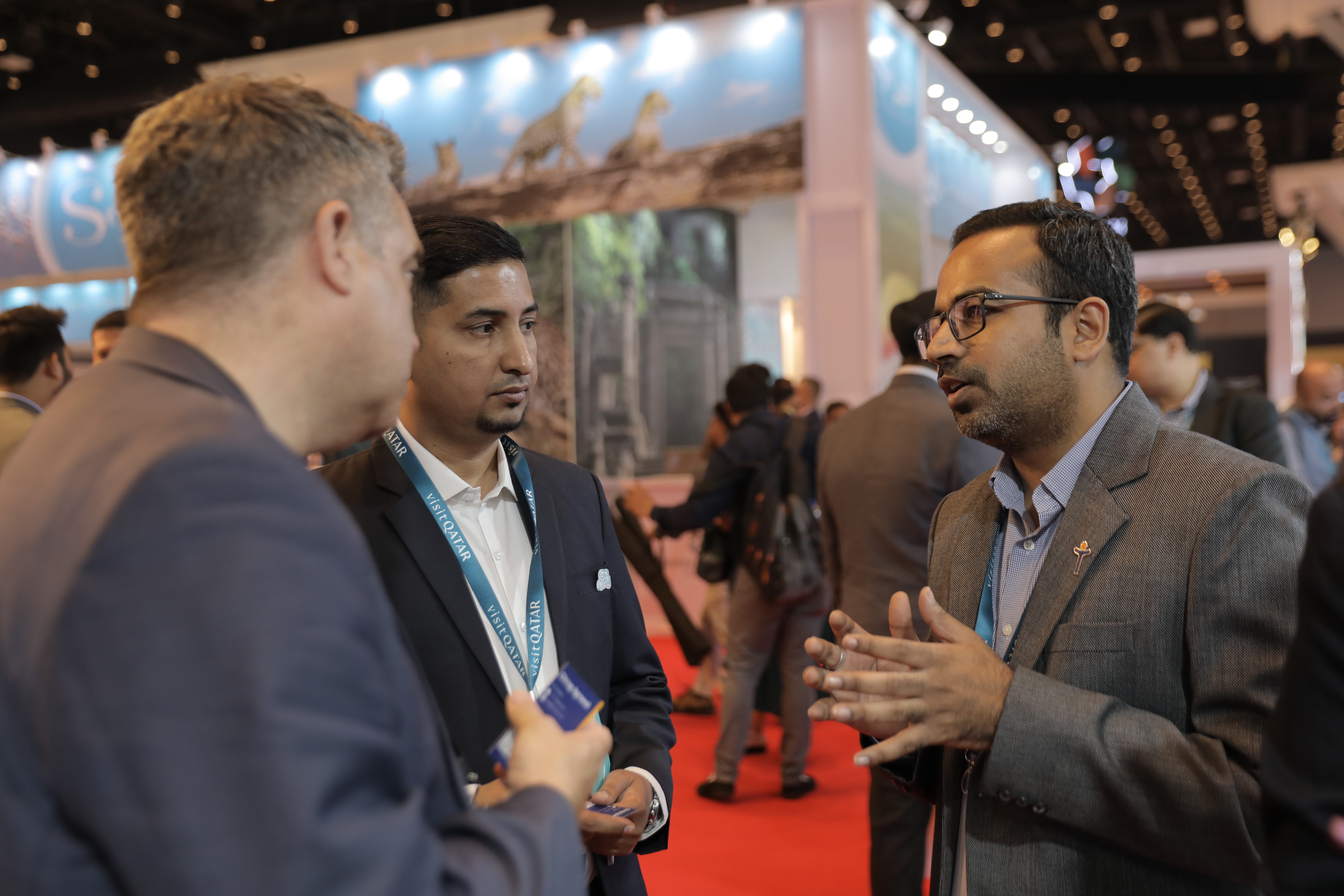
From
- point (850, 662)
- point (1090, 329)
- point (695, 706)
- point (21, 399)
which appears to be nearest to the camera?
point (850, 662)

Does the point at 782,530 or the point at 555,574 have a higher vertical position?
the point at 555,574

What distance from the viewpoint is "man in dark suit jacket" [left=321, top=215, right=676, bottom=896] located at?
152 centimetres

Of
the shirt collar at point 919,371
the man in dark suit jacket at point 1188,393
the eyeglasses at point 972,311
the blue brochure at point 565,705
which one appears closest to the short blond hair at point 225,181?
the blue brochure at point 565,705

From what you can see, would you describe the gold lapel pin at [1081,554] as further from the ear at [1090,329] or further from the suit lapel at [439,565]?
the suit lapel at [439,565]

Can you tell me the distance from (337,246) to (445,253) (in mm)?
771

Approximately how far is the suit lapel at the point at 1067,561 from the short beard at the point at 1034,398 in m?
0.12

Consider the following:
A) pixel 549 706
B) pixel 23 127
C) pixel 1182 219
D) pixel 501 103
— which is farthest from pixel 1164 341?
pixel 1182 219

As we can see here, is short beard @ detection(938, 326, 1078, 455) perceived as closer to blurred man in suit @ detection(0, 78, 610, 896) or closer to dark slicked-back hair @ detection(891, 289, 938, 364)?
blurred man in suit @ detection(0, 78, 610, 896)

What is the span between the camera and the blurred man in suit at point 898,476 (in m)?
3.29

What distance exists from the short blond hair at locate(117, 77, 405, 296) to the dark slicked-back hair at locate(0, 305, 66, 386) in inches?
121

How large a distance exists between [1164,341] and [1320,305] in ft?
78.3

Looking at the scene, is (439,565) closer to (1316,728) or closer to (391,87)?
(1316,728)

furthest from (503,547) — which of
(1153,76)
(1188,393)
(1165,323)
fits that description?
(1153,76)

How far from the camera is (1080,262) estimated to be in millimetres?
1599
